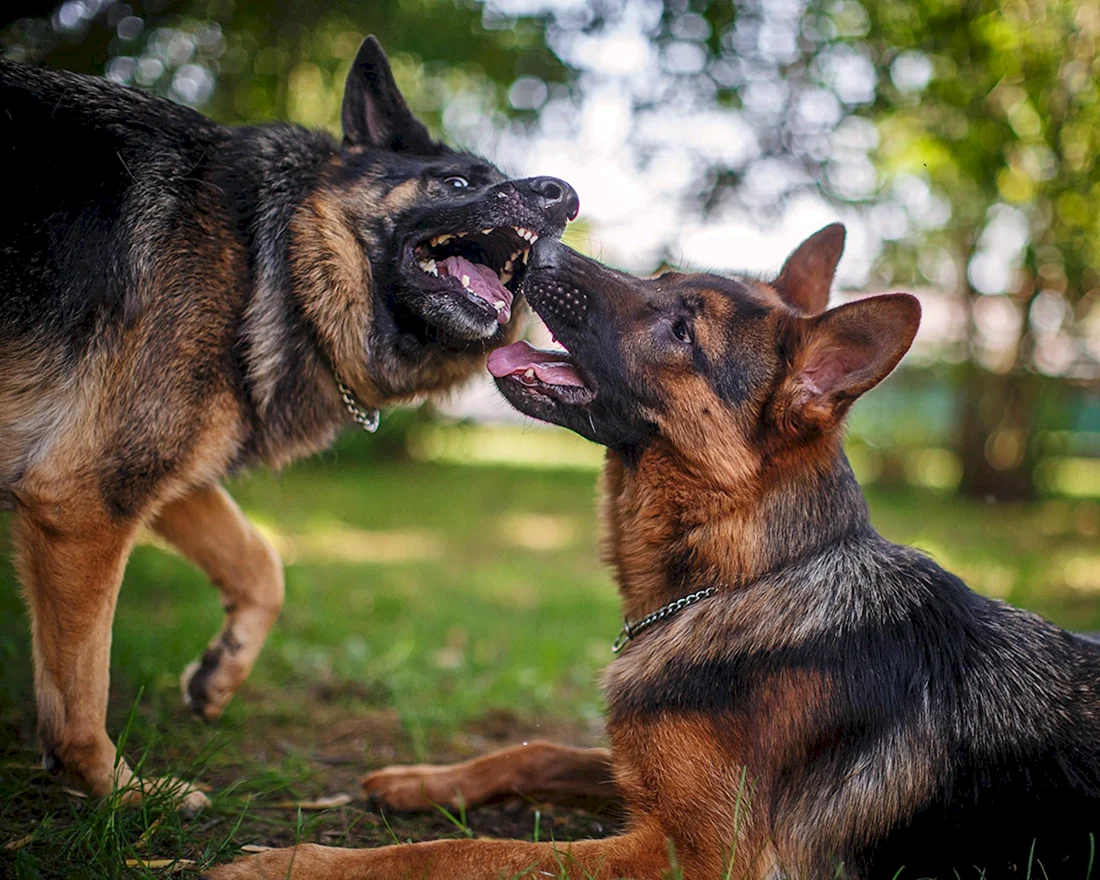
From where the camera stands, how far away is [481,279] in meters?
4.21

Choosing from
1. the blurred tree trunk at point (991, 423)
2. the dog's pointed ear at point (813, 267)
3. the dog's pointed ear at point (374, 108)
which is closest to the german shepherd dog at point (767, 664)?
the dog's pointed ear at point (813, 267)

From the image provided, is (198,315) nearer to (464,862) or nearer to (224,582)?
(224,582)

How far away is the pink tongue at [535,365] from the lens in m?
3.43

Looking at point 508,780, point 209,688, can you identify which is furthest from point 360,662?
point 508,780

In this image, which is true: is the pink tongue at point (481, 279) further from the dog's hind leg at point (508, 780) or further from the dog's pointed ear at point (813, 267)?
the dog's hind leg at point (508, 780)

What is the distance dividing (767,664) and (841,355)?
1.01 metres

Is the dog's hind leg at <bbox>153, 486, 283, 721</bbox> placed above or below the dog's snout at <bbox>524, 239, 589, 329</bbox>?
below

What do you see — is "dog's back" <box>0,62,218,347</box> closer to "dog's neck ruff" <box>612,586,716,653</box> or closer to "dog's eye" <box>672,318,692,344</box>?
"dog's eye" <box>672,318,692,344</box>

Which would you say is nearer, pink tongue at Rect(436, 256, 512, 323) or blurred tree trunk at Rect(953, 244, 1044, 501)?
pink tongue at Rect(436, 256, 512, 323)

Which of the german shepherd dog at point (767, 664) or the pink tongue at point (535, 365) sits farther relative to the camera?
the pink tongue at point (535, 365)

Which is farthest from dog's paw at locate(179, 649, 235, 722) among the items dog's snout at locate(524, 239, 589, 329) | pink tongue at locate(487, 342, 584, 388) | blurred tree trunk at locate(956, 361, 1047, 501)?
blurred tree trunk at locate(956, 361, 1047, 501)

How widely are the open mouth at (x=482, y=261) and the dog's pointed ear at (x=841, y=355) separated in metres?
1.41

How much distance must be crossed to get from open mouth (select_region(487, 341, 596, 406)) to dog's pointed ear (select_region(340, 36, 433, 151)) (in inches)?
54.9

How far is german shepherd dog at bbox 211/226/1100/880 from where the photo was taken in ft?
8.64
